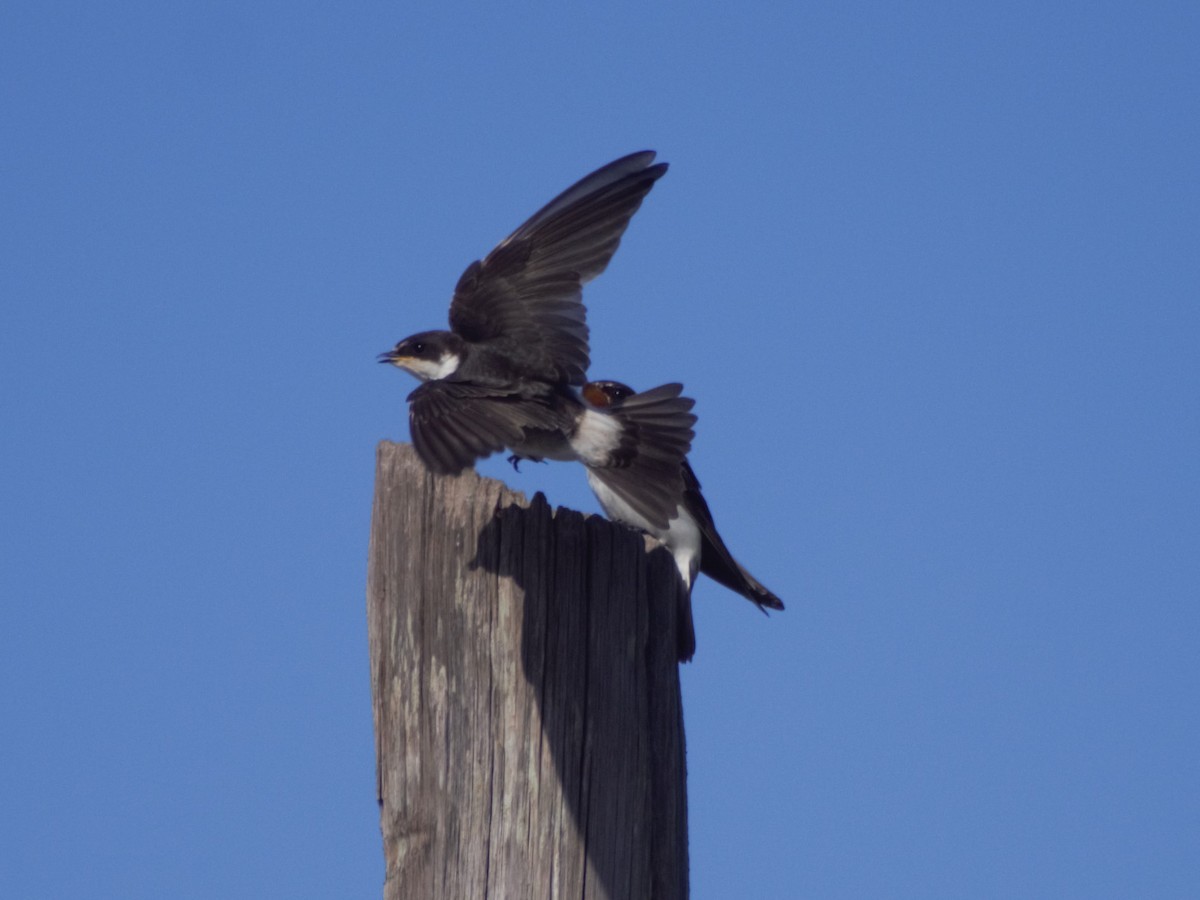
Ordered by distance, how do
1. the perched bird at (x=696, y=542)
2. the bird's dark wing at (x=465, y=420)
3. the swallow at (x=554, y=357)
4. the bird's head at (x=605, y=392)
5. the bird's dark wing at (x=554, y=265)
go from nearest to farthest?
the bird's dark wing at (x=465, y=420), the swallow at (x=554, y=357), the bird's dark wing at (x=554, y=265), the perched bird at (x=696, y=542), the bird's head at (x=605, y=392)

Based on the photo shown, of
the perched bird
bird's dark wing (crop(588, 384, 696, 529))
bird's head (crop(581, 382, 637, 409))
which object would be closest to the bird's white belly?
the perched bird

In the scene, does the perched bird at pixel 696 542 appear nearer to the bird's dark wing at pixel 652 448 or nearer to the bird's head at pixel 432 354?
the bird's head at pixel 432 354

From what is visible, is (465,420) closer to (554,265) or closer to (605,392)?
(554,265)

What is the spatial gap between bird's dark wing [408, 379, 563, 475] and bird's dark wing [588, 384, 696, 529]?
221mm

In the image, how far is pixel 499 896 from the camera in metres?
2.85

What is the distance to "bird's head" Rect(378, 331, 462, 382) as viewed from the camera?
528cm

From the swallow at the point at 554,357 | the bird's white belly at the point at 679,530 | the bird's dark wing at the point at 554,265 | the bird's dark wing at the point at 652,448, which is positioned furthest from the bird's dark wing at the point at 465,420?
the bird's white belly at the point at 679,530

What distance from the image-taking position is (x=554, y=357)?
5.07 m

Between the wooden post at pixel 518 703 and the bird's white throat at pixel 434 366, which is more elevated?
the bird's white throat at pixel 434 366

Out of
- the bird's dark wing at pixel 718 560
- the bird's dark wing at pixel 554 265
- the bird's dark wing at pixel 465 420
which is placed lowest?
Result: the bird's dark wing at pixel 465 420

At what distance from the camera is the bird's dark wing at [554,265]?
5250mm

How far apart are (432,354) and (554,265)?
54cm

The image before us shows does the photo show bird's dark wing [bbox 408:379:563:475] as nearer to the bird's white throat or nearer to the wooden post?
the wooden post

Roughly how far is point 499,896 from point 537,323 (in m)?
2.72
